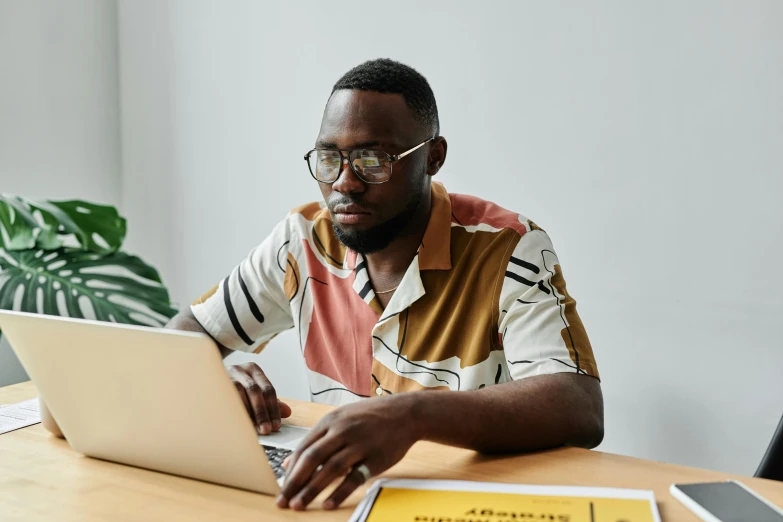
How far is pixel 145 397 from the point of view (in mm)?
882

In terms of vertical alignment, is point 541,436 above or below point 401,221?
below

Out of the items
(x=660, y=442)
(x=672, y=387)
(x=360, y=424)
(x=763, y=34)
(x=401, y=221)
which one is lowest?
(x=660, y=442)

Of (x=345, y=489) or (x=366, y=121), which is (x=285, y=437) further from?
(x=366, y=121)

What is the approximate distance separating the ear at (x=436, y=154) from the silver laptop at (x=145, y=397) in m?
0.74

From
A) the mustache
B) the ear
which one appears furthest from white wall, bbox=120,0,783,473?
the mustache

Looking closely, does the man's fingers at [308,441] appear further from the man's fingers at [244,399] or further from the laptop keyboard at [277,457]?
the man's fingers at [244,399]

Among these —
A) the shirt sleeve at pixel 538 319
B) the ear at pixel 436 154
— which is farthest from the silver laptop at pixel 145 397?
the ear at pixel 436 154

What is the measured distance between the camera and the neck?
152 cm

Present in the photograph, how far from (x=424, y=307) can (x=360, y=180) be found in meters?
0.27

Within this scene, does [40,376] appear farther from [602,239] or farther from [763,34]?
[763,34]

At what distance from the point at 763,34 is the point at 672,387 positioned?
0.87m

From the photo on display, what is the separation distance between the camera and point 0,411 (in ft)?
4.23

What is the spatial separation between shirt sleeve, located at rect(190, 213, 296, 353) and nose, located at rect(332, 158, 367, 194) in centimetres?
29

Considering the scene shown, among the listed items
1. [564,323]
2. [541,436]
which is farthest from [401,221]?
[541,436]
